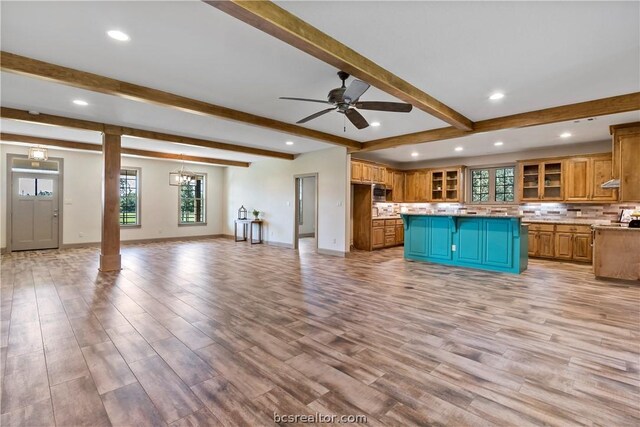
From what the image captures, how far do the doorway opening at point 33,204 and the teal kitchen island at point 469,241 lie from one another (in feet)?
30.1

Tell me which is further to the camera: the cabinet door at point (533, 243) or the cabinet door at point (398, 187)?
the cabinet door at point (398, 187)

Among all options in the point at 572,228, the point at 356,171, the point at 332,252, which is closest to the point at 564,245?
the point at 572,228

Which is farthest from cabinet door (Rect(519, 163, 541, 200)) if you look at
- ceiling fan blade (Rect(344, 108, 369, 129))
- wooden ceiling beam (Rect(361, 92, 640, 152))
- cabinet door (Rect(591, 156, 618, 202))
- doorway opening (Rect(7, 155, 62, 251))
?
doorway opening (Rect(7, 155, 62, 251))

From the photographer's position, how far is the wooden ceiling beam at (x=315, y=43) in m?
2.07

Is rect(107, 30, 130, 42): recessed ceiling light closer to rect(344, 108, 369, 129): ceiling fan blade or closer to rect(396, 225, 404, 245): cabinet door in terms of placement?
rect(344, 108, 369, 129): ceiling fan blade

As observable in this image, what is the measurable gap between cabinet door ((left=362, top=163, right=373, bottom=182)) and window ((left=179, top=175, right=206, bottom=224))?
6054 mm

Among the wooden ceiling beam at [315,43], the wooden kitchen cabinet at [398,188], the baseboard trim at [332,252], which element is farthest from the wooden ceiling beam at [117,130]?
the wooden ceiling beam at [315,43]

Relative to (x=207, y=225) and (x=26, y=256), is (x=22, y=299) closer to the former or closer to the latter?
(x=26, y=256)

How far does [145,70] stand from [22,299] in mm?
3327

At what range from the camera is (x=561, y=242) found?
6859 millimetres

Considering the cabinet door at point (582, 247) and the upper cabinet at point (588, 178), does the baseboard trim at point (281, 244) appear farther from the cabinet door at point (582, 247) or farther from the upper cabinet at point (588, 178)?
the upper cabinet at point (588, 178)

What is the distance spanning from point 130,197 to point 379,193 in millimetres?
7709

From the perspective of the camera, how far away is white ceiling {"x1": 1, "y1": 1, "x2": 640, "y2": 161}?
2.35m

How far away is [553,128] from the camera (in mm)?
5602
